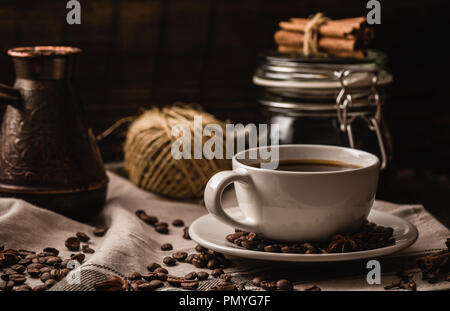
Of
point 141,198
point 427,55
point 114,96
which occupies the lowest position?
point 141,198

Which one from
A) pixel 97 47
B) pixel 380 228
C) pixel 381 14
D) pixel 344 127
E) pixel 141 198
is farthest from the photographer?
pixel 381 14

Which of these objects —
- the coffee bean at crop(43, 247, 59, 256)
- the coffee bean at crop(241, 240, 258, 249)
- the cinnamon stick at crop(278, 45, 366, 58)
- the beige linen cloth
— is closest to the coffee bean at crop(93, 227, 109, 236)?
the beige linen cloth

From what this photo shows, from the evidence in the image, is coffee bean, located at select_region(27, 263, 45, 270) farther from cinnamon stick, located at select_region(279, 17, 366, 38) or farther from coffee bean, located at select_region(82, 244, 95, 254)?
cinnamon stick, located at select_region(279, 17, 366, 38)

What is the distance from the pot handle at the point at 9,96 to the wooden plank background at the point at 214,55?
369mm

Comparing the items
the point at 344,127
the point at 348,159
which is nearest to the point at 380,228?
the point at 348,159

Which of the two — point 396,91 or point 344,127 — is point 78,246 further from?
point 396,91

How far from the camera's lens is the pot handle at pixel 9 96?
124cm

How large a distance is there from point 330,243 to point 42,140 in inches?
22.7

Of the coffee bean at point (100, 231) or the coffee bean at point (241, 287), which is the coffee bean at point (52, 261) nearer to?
the coffee bean at point (100, 231)

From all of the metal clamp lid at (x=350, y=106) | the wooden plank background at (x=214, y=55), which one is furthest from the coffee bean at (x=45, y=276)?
the wooden plank background at (x=214, y=55)

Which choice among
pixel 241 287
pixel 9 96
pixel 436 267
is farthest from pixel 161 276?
pixel 9 96

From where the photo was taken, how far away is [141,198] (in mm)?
1457

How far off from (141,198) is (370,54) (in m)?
0.58

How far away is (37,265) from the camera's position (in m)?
1.01
